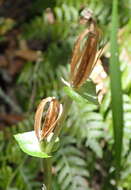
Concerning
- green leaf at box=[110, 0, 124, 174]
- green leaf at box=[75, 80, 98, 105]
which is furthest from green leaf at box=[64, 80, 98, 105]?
green leaf at box=[110, 0, 124, 174]

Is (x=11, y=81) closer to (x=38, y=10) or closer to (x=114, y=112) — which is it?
(x=38, y=10)

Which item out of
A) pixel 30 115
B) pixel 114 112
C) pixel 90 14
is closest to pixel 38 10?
pixel 30 115

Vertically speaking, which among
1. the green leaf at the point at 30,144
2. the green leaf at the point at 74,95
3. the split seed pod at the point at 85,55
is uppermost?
the split seed pod at the point at 85,55

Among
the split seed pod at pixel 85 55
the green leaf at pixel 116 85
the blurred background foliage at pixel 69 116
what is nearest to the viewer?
the split seed pod at pixel 85 55

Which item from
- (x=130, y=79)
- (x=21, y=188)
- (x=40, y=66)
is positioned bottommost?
(x=21, y=188)

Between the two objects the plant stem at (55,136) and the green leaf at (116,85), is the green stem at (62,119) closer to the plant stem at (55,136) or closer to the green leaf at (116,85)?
the plant stem at (55,136)

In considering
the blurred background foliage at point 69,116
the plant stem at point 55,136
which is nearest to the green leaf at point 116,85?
the blurred background foliage at point 69,116
